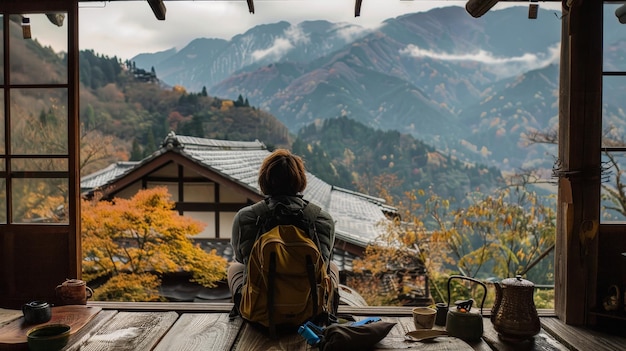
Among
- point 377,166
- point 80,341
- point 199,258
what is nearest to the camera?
point 80,341

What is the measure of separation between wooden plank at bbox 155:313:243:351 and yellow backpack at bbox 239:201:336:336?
0.15 m

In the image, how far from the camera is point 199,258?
281 inches

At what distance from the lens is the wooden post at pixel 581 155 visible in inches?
110

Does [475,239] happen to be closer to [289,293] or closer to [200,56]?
[289,293]

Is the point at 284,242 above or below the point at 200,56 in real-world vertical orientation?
below

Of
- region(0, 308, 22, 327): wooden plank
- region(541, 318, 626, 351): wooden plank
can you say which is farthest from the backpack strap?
region(0, 308, 22, 327): wooden plank

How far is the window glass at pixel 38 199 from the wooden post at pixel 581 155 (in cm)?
320

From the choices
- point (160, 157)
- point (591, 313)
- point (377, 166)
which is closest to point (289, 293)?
point (591, 313)

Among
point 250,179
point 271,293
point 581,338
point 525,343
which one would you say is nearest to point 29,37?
point 271,293

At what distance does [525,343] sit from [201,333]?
160 centimetres

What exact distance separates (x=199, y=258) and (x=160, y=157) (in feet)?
5.52

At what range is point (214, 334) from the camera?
2473 mm

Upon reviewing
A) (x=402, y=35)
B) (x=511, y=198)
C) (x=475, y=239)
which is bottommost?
(x=475, y=239)

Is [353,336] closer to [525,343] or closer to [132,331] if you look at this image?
[525,343]
